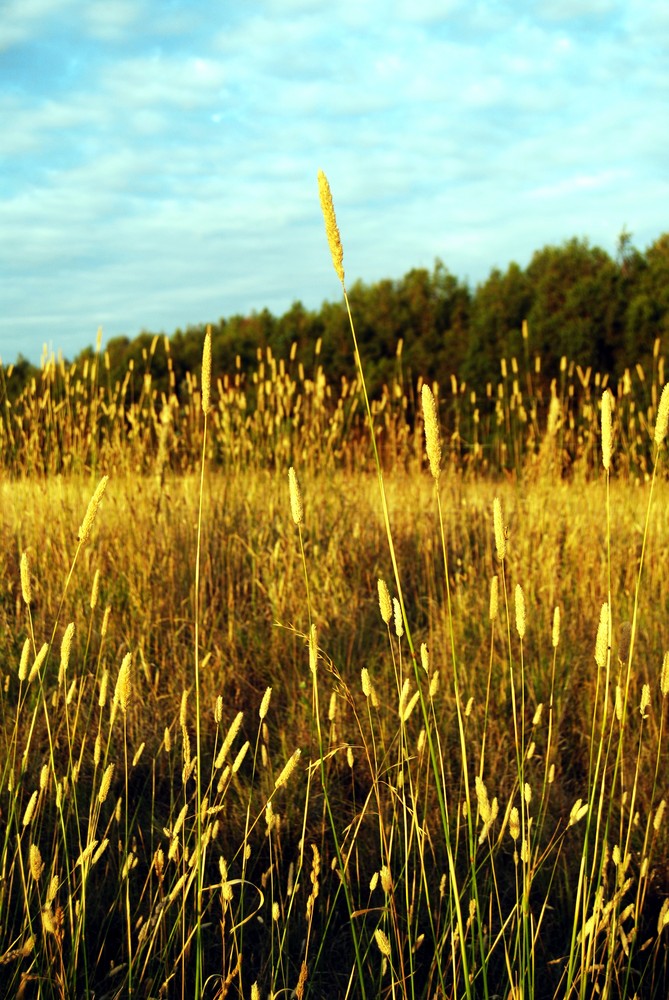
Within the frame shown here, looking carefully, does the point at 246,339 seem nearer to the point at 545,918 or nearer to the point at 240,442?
the point at 240,442

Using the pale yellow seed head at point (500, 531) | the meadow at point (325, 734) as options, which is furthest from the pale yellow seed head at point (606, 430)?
the pale yellow seed head at point (500, 531)

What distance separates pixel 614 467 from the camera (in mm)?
7137

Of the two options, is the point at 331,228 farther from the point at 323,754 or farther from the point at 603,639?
the point at 323,754

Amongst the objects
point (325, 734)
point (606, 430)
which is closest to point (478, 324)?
point (325, 734)

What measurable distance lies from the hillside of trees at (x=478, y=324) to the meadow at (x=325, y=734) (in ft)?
13.9

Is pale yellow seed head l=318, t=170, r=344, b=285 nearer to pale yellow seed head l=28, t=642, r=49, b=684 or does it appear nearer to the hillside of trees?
pale yellow seed head l=28, t=642, r=49, b=684

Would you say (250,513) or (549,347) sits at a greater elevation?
(549,347)

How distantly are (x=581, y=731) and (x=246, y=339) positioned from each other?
8679mm

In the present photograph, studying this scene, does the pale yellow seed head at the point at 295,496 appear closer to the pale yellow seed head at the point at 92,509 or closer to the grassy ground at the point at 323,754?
the grassy ground at the point at 323,754

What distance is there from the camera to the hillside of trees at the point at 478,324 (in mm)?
8812

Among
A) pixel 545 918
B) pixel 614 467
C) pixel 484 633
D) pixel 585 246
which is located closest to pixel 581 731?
pixel 484 633

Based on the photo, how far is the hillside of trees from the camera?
8812 millimetres

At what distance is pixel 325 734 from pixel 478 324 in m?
7.37

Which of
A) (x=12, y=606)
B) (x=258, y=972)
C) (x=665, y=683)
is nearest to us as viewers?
(x=665, y=683)
